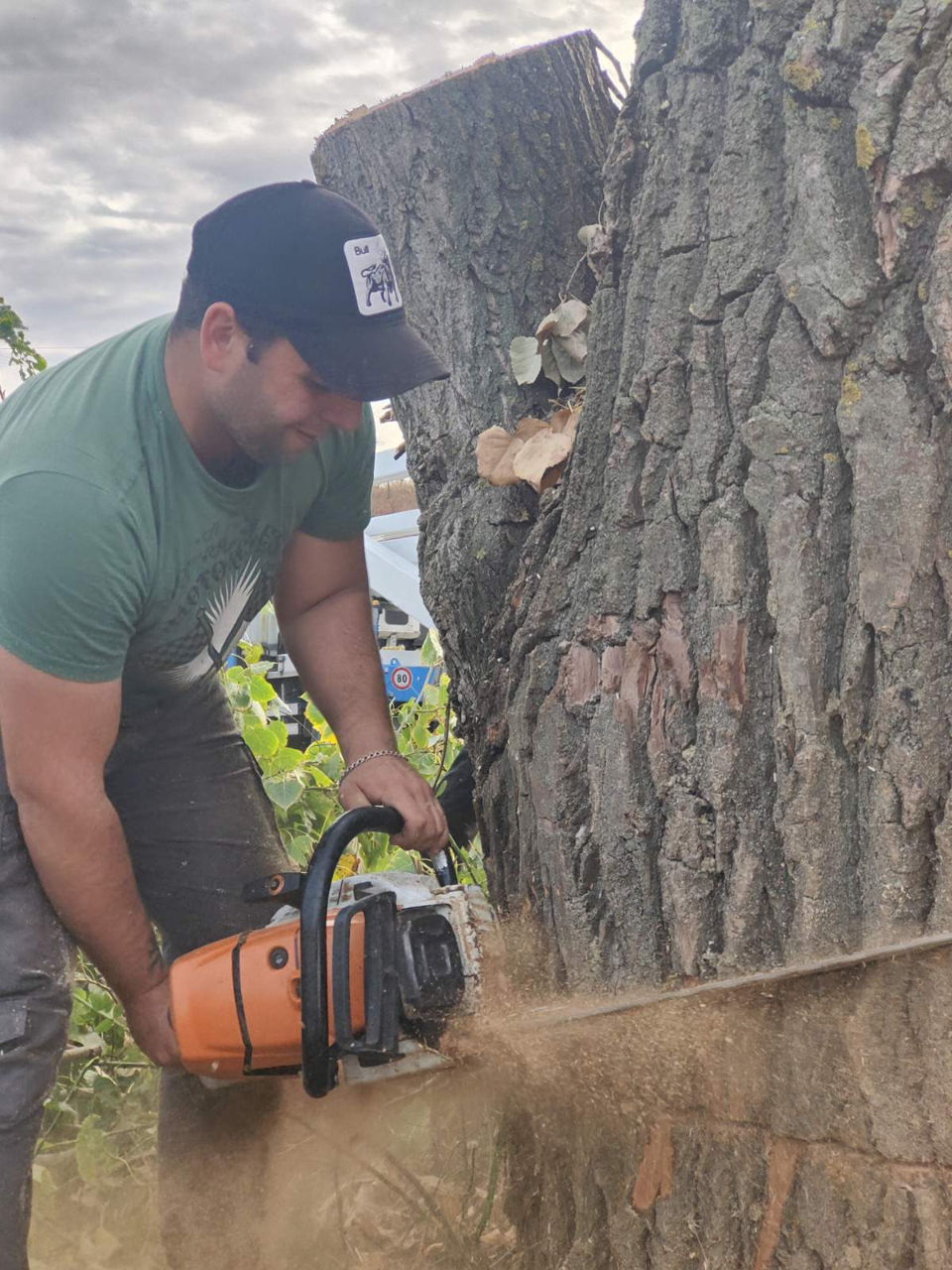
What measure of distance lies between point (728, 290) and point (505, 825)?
1.06 metres

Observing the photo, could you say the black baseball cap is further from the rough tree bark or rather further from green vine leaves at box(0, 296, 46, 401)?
green vine leaves at box(0, 296, 46, 401)

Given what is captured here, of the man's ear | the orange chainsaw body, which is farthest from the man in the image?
the orange chainsaw body

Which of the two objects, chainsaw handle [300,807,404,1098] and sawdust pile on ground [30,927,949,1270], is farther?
chainsaw handle [300,807,404,1098]

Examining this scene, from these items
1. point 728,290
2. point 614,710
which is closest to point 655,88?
point 728,290

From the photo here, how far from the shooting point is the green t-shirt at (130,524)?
5.74 feet

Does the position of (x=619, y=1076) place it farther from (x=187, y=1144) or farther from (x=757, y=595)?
(x=187, y=1144)

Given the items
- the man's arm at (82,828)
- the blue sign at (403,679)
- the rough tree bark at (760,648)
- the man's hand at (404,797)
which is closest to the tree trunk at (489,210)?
the man's hand at (404,797)

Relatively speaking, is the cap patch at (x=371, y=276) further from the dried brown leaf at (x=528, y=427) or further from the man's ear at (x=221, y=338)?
the dried brown leaf at (x=528, y=427)

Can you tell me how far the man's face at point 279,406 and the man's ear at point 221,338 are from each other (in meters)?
0.03

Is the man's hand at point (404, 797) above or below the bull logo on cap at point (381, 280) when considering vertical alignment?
below

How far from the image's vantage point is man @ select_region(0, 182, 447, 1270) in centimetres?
180

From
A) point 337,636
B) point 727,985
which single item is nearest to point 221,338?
point 337,636

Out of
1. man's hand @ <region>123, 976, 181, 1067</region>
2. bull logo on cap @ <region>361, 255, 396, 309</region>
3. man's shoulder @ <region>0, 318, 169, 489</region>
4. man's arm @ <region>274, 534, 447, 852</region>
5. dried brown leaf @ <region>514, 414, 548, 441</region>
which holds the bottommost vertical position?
man's hand @ <region>123, 976, 181, 1067</region>

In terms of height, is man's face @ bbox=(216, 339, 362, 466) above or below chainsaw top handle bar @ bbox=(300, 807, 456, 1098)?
above
